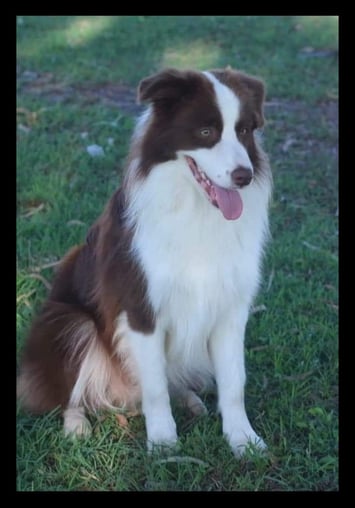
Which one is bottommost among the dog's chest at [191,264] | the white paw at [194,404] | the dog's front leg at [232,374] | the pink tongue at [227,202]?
the white paw at [194,404]

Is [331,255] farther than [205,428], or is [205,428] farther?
[331,255]

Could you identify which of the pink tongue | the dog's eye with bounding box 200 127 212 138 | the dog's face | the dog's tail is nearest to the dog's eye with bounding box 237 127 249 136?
the dog's face

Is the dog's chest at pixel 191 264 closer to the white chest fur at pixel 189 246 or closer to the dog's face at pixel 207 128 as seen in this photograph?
the white chest fur at pixel 189 246

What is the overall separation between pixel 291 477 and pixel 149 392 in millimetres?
738

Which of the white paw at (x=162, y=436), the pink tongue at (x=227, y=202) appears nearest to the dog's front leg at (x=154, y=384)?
the white paw at (x=162, y=436)

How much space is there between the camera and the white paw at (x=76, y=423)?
3.49 m

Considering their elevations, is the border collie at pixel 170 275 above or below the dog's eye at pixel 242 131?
below

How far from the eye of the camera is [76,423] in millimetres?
3545

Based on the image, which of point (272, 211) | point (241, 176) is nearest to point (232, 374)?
point (241, 176)

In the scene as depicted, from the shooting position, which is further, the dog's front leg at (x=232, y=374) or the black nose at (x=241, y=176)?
the dog's front leg at (x=232, y=374)
